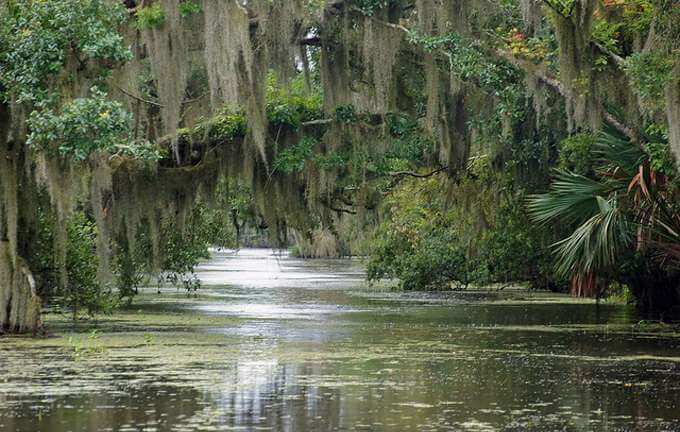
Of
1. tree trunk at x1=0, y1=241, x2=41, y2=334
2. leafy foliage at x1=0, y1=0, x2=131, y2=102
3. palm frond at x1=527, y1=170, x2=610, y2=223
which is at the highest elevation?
leafy foliage at x1=0, y1=0, x2=131, y2=102

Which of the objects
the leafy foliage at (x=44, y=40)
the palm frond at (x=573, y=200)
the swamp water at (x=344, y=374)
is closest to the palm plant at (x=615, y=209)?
the palm frond at (x=573, y=200)

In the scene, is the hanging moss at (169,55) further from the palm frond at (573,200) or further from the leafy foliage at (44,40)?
the palm frond at (573,200)

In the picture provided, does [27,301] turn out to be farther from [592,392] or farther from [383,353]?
[592,392]

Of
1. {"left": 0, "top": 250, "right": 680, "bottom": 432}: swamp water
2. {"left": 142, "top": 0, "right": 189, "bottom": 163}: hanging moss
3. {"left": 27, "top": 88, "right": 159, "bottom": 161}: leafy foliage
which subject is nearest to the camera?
{"left": 0, "top": 250, "right": 680, "bottom": 432}: swamp water

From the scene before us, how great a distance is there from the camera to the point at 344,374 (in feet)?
43.0

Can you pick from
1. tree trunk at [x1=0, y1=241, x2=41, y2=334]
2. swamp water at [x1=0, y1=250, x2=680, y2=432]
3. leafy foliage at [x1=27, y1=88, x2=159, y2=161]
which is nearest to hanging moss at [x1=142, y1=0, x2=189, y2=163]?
leafy foliage at [x1=27, y1=88, x2=159, y2=161]

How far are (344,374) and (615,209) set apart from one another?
6.80 metres

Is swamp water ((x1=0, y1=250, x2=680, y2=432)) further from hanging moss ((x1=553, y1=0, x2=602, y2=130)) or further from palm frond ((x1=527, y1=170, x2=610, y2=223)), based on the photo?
hanging moss ((x1=553, y1=0, x2=602, y2=130))

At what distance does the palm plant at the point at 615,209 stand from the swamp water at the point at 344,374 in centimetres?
120

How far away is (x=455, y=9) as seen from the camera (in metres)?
19.8

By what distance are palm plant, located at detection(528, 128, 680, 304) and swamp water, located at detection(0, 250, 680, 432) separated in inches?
47.2

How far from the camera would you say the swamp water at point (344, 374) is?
998cm

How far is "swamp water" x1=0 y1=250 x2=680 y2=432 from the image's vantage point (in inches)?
393

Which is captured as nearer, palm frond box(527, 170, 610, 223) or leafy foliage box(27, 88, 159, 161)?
leafy foliage box(27, 88, 159, 161)
